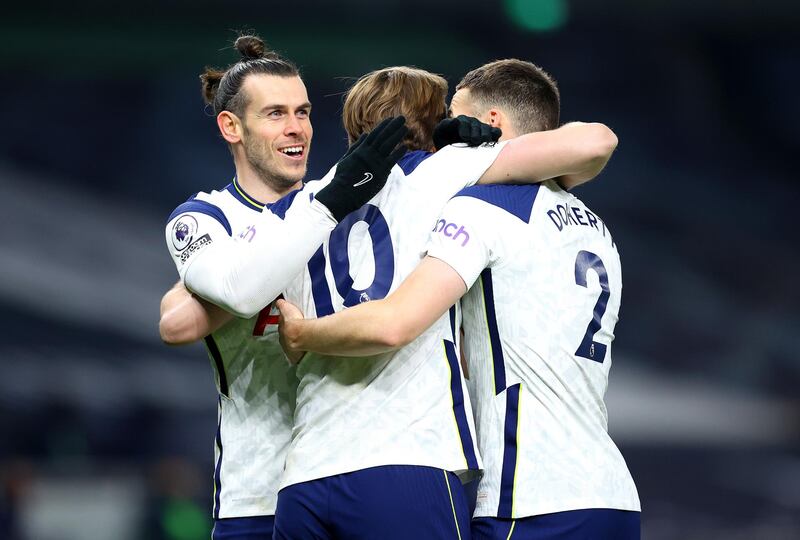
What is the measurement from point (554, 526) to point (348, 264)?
82 cm

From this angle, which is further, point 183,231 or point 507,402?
point 183,231

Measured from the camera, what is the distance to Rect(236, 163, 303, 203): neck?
324 centimetres

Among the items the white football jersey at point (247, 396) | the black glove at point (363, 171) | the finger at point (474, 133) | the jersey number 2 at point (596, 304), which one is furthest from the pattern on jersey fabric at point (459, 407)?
the white football jersey at point (247, 396)

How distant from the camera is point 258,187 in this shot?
3.26 meters

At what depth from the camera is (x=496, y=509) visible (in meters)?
2.46

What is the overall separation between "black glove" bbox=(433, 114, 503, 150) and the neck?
76 cm

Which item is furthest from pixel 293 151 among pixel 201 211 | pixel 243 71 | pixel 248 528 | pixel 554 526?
pixel 554 526

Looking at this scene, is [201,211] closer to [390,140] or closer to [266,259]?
[266,259]

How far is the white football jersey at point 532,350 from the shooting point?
2.46 m

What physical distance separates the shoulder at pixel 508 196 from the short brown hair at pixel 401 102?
10.7 inches

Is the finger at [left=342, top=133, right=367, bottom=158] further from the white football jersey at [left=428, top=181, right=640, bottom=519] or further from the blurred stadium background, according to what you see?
the blurred stadium background

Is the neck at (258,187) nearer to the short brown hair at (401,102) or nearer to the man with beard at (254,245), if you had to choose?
the man with beard at (254,245)

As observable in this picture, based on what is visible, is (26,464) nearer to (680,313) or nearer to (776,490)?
(680,313)

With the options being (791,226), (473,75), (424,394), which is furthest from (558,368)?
(791,226)
